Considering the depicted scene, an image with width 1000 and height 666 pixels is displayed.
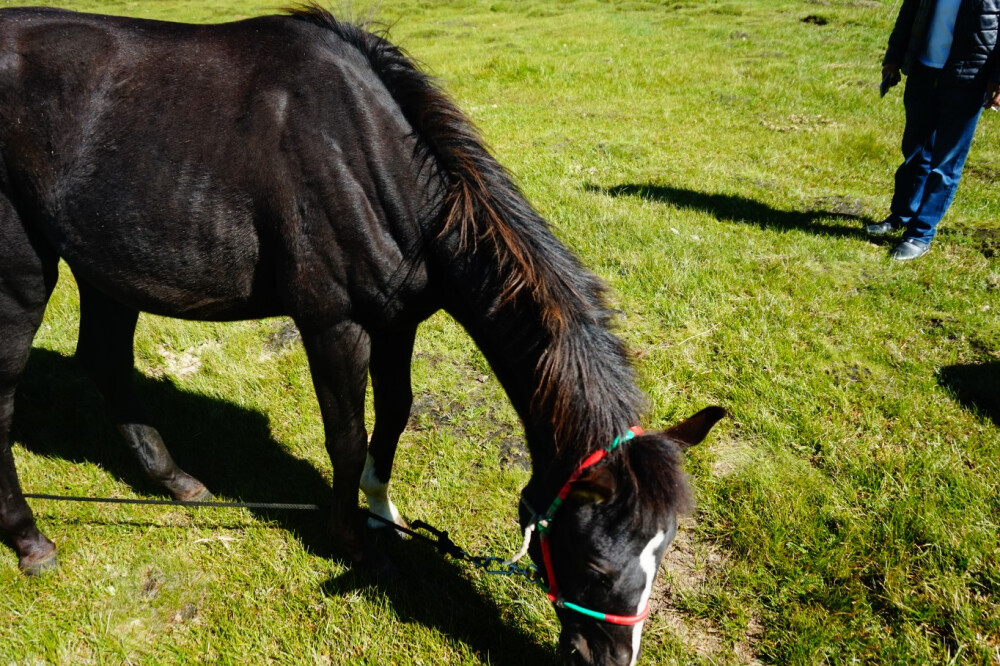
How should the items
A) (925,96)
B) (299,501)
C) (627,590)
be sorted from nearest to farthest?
(627,590)
(299,501)
(925,96)

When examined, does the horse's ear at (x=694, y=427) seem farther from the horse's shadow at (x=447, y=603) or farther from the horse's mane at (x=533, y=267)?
the horse's shadow at (x=447, y=603)

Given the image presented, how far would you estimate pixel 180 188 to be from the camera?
2.38m

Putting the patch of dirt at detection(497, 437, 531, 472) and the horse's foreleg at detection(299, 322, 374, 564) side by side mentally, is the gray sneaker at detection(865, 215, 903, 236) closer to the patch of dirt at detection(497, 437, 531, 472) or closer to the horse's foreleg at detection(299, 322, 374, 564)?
the patch of dirt at detection(497, 437, 531, 472)

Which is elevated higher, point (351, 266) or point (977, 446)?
point (351, 266)

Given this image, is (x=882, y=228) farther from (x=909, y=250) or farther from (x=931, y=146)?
(x=931, y=146)

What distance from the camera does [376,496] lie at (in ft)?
10.2

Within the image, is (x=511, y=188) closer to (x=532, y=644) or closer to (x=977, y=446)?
(x=532, y=644)

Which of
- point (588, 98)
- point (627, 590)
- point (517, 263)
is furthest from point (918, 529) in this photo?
point (588, 98)

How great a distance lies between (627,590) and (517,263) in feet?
3.58

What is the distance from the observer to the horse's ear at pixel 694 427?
1.95m

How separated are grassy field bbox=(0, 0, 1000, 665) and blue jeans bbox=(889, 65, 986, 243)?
368mm

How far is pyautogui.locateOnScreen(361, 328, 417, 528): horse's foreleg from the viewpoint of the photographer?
9.29 ft

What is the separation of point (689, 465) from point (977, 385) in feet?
6.24

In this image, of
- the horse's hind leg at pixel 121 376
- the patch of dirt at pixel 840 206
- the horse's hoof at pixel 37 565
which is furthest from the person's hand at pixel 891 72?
the horse's hoof at pixel 37 565
